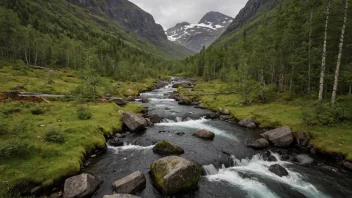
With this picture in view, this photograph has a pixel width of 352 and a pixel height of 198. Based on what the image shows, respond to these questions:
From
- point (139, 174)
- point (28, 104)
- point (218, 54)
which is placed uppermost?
point (218, 54)

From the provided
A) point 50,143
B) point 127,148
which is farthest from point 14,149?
point 127,148

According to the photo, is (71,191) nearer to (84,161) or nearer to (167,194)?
(84,161)

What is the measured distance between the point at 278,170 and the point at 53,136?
25.6m

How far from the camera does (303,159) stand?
79.8 ft

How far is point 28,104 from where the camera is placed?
111 feet

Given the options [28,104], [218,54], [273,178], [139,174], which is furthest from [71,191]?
[218,54]

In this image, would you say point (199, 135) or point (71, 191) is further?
point (199, 135)

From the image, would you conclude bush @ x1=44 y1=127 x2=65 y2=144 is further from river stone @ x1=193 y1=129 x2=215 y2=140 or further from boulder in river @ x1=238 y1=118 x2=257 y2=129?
boulder in river @ x1=238 y1=118 x2=257 y2=129

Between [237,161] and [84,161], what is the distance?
59.2 feet

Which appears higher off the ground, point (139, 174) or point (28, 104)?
point (28, 104)

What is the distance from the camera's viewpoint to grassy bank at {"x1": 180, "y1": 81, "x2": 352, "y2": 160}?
25.3m

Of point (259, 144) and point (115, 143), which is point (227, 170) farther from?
point (115, 143)

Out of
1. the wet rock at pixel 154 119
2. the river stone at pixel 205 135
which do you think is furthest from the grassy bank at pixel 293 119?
the wet rock at pixel 154 119

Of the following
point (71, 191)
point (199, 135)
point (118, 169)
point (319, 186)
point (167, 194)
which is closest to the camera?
point (71, 191)
